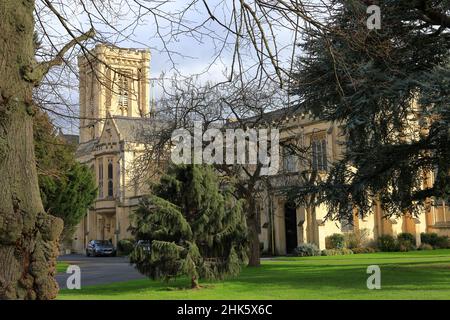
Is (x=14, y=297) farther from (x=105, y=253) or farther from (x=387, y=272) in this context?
(x=105, y=253)

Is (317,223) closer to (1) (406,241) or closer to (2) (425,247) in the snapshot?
(1) (406,241)

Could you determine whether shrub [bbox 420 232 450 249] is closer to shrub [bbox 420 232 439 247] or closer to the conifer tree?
shrub [bbox 420 232 439 247]

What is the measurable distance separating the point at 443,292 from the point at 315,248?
23.3m

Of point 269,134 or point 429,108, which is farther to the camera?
point 269,134

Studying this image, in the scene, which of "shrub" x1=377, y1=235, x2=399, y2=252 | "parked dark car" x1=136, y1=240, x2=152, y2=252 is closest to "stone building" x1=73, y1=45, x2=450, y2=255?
"shrub" x1=377, y1=235, x2=399, y2=252

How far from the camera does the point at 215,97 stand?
24562mm

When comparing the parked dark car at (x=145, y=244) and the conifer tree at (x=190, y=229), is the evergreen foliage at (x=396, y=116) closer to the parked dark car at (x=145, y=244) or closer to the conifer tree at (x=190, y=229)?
the conifer tree at (x=190, y=229)

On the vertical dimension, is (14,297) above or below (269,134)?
below

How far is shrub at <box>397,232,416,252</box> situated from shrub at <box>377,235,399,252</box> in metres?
0.26

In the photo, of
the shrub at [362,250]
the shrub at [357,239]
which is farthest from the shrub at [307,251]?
the shrub at [357,239]

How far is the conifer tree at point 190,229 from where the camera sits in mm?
16141

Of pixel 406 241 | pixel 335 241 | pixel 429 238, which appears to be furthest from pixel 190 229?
pixel 429 238
